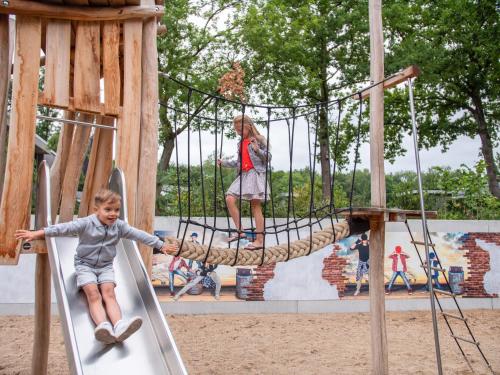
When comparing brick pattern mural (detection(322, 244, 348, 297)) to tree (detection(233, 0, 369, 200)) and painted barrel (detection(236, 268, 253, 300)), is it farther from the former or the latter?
tree (detection(233, 0, 369, 200))

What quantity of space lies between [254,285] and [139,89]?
6972mm

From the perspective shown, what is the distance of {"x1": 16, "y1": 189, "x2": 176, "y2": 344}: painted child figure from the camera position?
2.99 metres

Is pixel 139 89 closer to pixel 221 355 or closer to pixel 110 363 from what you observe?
pixel 110 363

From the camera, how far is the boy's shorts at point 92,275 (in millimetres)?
3063

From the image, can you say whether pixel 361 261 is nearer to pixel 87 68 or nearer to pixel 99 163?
pixel 99 163

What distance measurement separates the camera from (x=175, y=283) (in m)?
9.66

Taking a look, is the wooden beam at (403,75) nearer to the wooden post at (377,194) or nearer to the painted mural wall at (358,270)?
the wooden post at (377,194)

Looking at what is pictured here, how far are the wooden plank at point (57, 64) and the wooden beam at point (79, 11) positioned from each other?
0.25ft

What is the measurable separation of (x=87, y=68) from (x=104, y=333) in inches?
69.5

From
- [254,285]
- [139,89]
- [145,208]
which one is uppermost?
[139,89]

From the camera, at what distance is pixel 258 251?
4.40m

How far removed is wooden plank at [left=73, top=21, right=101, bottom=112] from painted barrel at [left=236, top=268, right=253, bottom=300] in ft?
22.7

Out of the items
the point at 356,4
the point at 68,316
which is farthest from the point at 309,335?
the point at 356,4

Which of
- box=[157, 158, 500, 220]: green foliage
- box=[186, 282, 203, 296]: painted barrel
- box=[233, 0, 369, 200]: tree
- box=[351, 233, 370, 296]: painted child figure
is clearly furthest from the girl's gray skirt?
box=[233, 0, 369, 200]: tree
